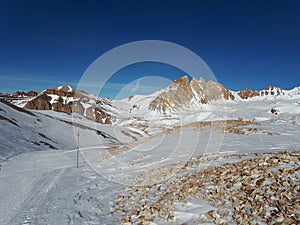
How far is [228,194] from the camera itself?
902cm

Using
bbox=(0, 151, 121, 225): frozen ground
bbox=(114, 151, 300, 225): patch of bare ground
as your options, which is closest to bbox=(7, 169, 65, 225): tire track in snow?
bbox=(0, 151, 121, 225): frozen ground

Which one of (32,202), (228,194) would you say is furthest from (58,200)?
(228,194)

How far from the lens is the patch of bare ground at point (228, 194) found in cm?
728

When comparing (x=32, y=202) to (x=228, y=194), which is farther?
(x=32, y=202)

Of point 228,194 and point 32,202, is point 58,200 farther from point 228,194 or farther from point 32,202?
point 228,194

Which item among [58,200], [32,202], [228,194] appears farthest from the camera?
[58,200]

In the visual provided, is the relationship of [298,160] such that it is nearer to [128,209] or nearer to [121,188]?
[128,209]

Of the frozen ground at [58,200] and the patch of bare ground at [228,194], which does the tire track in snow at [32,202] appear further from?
the patch of bare ground at [228,194]

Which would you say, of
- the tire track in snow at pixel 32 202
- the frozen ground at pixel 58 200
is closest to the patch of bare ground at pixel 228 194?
the frozen ground at pixel 58 200

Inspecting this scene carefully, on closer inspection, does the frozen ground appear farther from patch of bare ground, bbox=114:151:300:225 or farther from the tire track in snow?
patch of bare ground, bbox=114:151:300:225

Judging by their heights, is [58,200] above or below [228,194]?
below

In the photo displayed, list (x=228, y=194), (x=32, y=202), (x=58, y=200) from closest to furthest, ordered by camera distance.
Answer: (x=228, y=194)
(x=32, y=202)
(x=58, y=200)

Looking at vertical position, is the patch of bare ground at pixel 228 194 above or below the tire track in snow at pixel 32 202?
above

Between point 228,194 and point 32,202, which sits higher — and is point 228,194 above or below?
above
